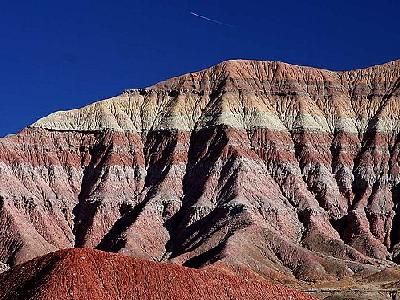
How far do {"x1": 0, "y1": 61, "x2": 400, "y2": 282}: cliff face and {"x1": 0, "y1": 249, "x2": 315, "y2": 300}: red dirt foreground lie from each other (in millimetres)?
59632

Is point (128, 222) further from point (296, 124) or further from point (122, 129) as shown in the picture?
point (296, 124)

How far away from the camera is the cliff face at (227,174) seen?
13938 centimetres

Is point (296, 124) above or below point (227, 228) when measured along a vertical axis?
above

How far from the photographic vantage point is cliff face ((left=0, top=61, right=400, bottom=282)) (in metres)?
139

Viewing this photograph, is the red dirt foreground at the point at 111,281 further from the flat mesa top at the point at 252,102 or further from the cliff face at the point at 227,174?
the flat mesa top at the point at 252,102

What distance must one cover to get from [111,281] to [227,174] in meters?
94.4

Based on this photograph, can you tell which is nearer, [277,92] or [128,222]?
[128,222]

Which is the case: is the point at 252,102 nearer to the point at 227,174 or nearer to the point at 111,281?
the point at 227,174

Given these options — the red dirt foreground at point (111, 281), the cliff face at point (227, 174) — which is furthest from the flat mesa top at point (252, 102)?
the red dirt foreground at point (111, 281)

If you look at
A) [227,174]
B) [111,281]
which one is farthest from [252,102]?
[111,281]

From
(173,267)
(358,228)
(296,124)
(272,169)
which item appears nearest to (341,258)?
(358,228)

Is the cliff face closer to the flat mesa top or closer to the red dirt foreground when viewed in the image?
the flat mesa top

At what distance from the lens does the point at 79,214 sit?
515 ft

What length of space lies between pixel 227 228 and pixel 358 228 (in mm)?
23116
